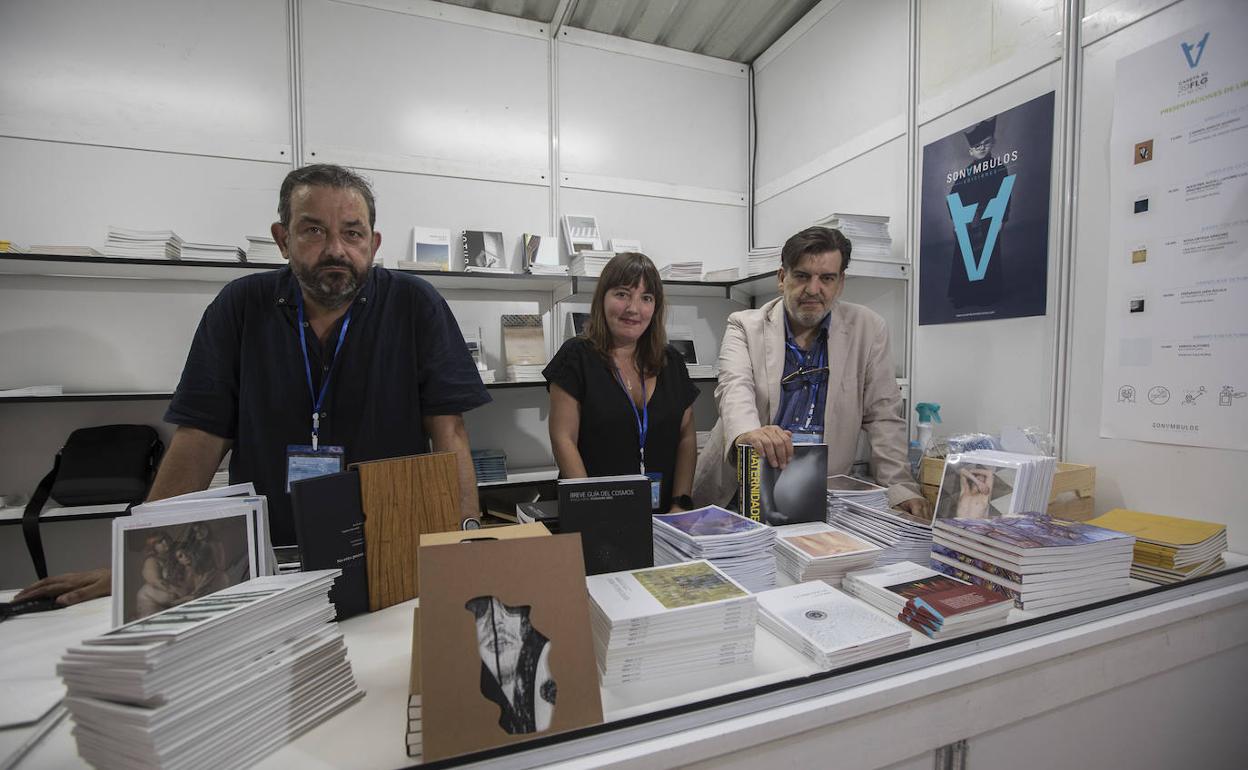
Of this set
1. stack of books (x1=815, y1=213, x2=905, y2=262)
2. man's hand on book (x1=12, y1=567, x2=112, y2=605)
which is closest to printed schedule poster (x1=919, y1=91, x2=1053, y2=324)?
stack of books (x1=815, y1=213, x2=905, y2=262)

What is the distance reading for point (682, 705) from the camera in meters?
0.77

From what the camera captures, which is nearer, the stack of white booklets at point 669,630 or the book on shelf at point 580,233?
the stack of white booklets at point 669,630

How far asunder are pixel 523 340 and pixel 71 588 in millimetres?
2090

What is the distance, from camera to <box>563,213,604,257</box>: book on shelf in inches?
125

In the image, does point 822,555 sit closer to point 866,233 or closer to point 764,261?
point 866,233

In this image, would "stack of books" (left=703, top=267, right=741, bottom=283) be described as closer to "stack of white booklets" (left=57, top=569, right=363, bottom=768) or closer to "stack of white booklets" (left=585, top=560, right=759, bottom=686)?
A: "stack of white booklets" (left=585, top=560, right=759, bottom=686)

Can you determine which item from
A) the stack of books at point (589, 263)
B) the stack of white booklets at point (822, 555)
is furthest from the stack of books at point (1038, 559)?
the stack of books at point (589, 263)

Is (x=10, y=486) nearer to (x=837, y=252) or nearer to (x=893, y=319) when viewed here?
(x=837, y=252)

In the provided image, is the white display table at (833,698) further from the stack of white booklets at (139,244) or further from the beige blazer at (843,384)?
the stack of white booklets at (139,244)

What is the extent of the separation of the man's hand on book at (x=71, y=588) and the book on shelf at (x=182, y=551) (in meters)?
0.41

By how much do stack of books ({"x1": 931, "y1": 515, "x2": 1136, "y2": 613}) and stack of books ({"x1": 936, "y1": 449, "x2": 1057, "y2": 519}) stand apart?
0.42ft

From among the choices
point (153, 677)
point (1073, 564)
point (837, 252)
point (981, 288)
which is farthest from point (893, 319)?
point (153, 677)

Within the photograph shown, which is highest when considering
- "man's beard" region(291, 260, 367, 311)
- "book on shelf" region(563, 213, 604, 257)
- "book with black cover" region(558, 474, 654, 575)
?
"book on shelf" region(563, 213, 604, 257)

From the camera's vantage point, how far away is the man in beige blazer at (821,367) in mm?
2000
